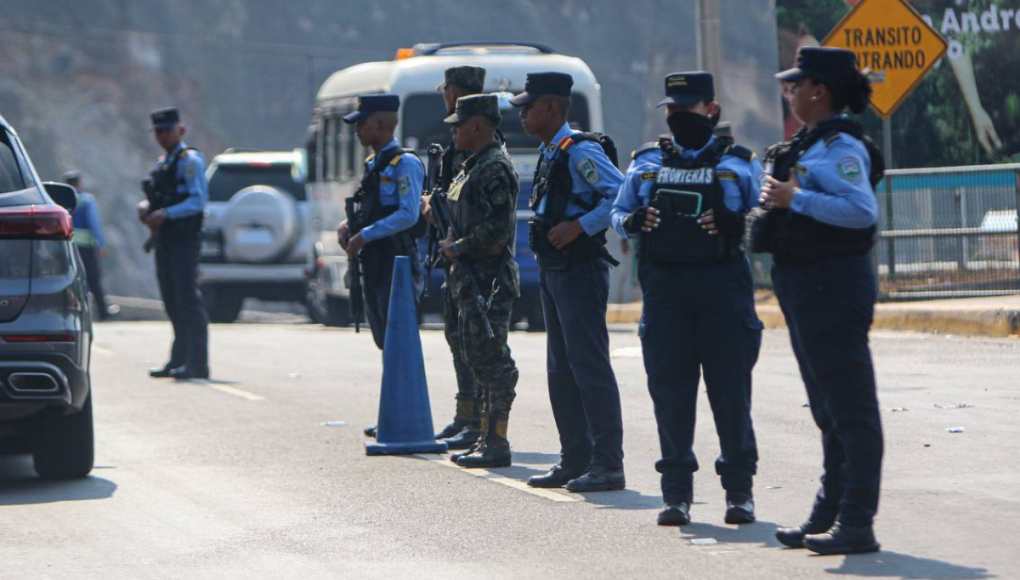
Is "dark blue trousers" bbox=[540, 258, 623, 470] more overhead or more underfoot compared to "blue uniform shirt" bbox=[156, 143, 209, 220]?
more underfoot

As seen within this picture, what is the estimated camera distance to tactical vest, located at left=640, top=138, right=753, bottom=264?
700 cm

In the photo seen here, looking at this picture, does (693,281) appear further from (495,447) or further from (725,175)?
(495,447)

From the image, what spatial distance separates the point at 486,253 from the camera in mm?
8883

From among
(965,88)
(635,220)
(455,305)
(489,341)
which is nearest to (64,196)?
(455,305)

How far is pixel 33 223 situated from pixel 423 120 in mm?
10812

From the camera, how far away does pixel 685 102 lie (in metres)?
7.08

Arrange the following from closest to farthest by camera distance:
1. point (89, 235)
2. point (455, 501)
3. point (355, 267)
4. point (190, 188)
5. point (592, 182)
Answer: point (592, 182) < point (455, 501) < point (355, 267) < point (190, 188) < point (89, 235)

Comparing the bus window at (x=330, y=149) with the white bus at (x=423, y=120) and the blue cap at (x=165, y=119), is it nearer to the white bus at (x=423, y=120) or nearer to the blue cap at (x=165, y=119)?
the white bus at (x=423, y=120)

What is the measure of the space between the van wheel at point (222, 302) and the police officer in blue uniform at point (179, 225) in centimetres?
974

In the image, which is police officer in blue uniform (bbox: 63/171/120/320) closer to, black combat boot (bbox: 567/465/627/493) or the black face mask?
black combat boot (bbox: 567/465/627/493)


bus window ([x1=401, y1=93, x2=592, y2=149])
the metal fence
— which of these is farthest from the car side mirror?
the metal fence

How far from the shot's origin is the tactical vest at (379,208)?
1030 centimetres

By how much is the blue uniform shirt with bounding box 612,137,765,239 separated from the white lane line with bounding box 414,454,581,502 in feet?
4.87

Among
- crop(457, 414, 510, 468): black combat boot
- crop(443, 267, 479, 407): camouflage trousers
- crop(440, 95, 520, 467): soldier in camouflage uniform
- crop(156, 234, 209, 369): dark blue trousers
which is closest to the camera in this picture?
crop(440, 95, 520, 467): soldier in camouflage uniform
